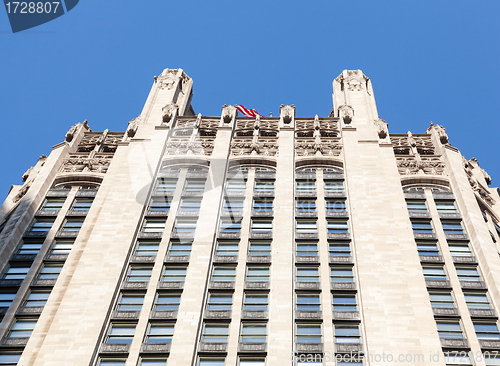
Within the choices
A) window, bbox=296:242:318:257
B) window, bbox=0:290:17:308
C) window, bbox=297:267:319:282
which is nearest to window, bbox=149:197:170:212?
window, bbox=296:242:318:257

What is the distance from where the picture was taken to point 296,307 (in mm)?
42781

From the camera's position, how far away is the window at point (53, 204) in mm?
55000

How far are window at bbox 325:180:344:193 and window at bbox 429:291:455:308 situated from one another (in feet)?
44.9

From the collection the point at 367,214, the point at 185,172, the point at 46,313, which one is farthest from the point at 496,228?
the point at 46,313

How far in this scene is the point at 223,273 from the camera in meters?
46.1

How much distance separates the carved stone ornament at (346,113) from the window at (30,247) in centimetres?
3098

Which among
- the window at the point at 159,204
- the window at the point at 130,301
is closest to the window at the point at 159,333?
the window at the point at 130,301

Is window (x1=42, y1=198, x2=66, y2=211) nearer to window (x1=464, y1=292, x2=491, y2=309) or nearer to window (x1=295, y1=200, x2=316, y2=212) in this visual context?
window (x1=295, y1=200, x2=316, y2=212)

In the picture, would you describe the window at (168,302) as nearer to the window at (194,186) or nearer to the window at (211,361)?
the window at (211,361)

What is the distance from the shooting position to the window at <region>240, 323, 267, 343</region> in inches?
1588

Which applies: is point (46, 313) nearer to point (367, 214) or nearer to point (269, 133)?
point (367, 214)

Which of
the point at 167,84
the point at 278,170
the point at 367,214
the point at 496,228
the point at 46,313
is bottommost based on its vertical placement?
the point at 46,313

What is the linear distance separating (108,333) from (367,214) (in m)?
20.6

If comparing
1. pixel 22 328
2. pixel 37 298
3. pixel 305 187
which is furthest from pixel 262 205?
pixel 22 328
